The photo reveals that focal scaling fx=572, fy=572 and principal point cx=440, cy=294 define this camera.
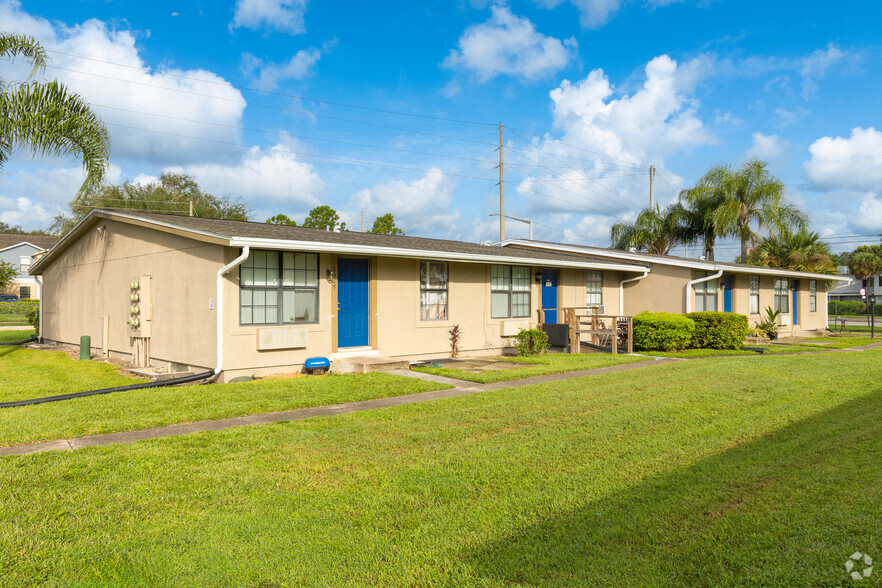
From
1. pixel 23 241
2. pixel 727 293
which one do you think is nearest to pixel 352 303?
pixel 727 293

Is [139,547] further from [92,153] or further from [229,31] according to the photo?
[229,31]

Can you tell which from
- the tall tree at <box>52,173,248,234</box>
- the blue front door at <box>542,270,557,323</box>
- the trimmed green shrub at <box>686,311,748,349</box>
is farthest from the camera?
the tall tree at <box>52,173,248,234</box>

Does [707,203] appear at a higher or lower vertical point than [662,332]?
higher

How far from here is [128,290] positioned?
1292 centimetres

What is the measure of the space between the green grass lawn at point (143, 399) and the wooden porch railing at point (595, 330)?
678 cm

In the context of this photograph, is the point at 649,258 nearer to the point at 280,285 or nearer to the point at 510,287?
the point at 510,287

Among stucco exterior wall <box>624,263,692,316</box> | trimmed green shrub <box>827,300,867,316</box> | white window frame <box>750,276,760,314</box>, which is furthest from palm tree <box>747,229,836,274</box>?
trimmed green shrub <box>827,300,867,316</box>

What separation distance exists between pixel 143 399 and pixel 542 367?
7.10 meters

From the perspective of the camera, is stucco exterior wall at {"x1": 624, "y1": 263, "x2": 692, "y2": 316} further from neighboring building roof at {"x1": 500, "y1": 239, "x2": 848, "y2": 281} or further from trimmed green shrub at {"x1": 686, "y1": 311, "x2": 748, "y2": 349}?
trimmed green shrub at {"x1": 686, "y1": 311, "x2": 748, "y2": 349}

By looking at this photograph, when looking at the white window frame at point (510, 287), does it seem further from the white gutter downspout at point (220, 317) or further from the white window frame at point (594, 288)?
the white gutter downspout at point (220, 317)

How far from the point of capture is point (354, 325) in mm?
11781

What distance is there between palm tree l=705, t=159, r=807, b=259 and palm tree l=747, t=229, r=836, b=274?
2.39 ft

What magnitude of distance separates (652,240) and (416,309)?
21.5 m

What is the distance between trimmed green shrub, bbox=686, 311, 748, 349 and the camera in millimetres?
16578
